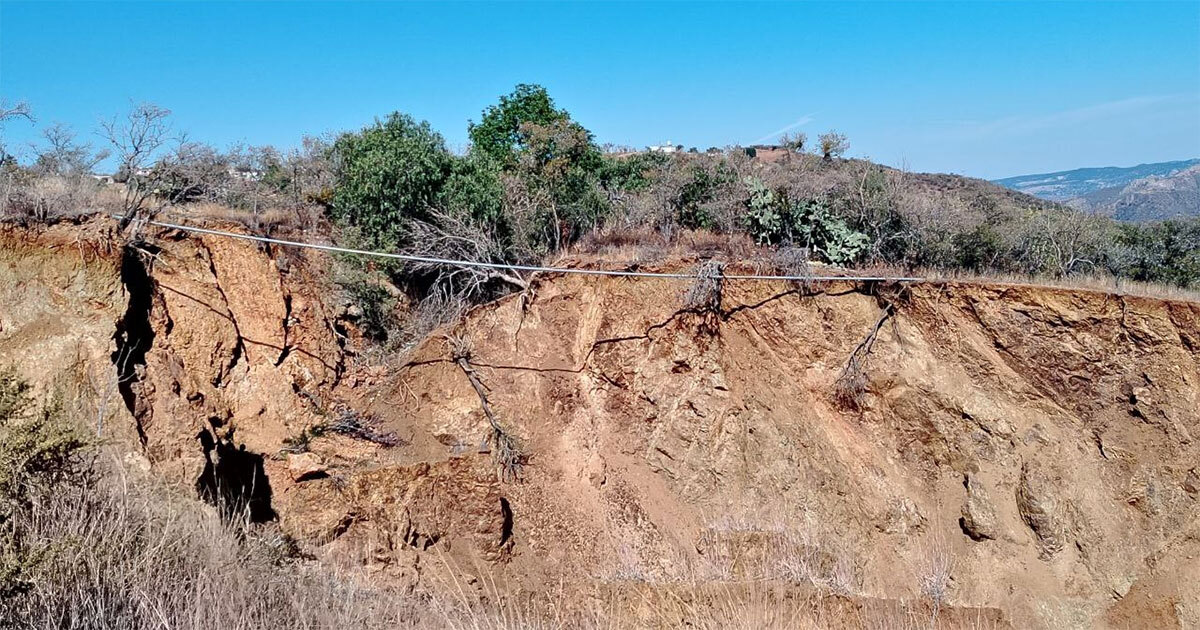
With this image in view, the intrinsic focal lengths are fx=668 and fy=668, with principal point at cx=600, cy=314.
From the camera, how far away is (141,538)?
3.63 m

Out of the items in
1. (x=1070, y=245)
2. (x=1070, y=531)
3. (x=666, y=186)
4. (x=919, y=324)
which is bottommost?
(x=1070, y=531)

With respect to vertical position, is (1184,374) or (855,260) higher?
(855,260)

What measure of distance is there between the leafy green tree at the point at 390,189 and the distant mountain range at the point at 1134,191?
40.5ft

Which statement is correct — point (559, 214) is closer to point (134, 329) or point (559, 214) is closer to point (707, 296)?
point (707, 296)

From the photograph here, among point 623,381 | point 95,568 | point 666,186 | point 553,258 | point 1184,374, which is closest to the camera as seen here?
point 95,568

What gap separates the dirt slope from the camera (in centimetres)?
816

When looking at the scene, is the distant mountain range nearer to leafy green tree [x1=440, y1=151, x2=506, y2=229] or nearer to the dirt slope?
the dirt slope

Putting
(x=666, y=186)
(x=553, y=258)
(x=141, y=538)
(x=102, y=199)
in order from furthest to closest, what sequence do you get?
(x=666, y=186) → (x=553, y=258) → (x=102, y=199) → (x=141, y=538)

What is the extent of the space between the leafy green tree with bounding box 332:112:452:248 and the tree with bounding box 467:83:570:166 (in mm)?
6430

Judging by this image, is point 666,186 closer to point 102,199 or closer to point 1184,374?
point 1184,374

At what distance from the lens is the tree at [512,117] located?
18.4 metres

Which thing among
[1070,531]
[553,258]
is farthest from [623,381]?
[1070,531]

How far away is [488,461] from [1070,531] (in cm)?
758

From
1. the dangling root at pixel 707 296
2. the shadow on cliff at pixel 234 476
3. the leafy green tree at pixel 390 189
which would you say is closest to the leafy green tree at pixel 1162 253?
the dangling root at pixel 707 296
